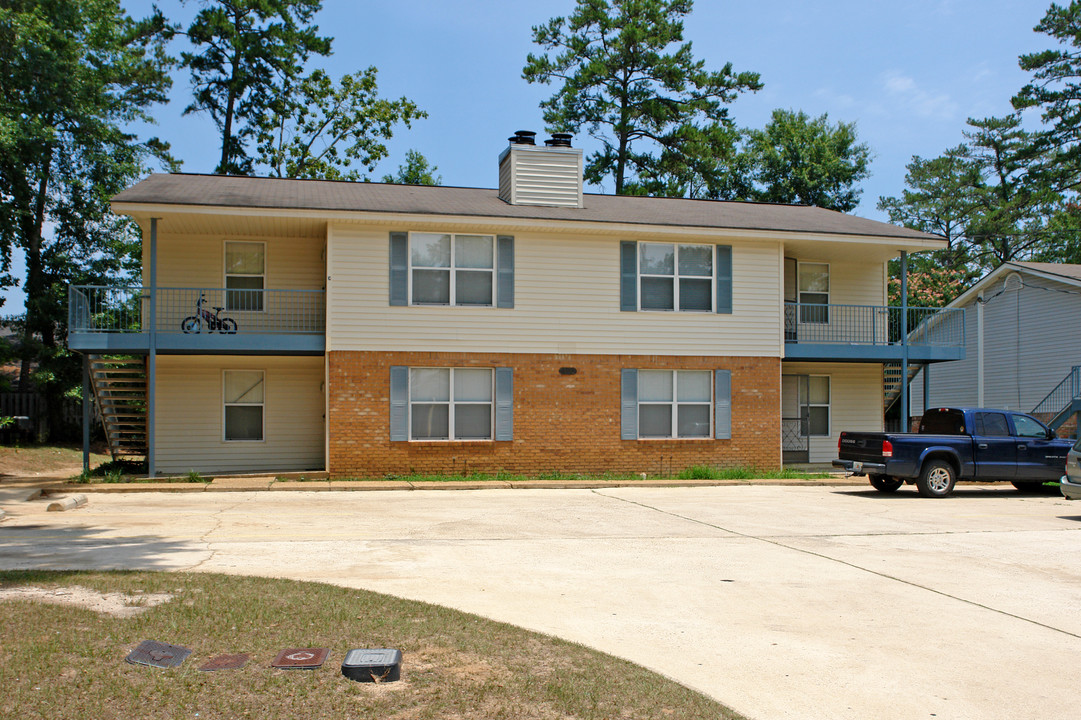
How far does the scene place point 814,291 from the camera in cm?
2494

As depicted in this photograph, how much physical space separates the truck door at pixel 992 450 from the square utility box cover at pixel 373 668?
15.7m

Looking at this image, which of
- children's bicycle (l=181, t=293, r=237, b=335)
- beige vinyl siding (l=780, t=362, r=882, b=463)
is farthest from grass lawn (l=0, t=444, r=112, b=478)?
beige vinyl siding (l=780, t=362, r=882, b=463)

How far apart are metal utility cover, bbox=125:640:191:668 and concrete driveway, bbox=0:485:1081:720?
250 centimetres

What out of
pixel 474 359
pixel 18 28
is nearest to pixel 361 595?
pixel 474 359

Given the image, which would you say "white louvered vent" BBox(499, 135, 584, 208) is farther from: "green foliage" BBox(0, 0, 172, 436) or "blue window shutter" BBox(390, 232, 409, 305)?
"green foliage" BBox(0, 0, 172, 436)

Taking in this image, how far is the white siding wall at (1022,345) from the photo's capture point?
30.1 m

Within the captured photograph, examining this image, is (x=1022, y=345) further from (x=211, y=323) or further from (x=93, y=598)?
(x=93, y=598)

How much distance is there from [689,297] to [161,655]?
694 inches

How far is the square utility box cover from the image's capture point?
5.70 meters

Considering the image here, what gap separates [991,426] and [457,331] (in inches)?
438

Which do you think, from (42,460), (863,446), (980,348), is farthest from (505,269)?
(980,348)

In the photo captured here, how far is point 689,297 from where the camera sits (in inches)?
875

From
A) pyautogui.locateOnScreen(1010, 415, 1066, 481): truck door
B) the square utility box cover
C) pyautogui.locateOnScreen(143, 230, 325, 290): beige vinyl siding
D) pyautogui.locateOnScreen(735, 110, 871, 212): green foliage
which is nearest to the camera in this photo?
the square utility box cover

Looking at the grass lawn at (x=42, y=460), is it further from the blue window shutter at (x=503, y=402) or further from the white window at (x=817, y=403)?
the white window at (x=817, y=403)
